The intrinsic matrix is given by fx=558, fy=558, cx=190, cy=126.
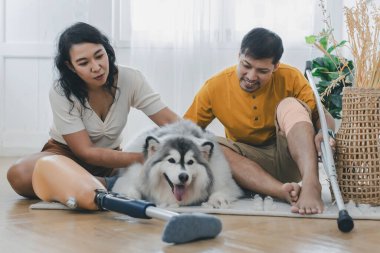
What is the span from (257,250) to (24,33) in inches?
140

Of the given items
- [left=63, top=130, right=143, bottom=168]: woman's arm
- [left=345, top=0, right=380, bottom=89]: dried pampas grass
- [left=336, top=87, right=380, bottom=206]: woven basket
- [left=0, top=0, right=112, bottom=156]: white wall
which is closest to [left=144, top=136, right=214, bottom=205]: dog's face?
[left=63, top=130, right=143, bottom=168]: woman's arm

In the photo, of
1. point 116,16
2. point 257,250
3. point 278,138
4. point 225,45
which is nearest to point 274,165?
point 278,138

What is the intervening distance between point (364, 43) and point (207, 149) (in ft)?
2.50

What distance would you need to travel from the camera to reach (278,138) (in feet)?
8.12

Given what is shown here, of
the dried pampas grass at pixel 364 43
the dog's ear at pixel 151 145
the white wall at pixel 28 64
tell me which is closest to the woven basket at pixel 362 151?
the dried pampas grass at pixel 364 43

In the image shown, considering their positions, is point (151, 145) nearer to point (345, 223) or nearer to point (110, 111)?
point (110, 111)

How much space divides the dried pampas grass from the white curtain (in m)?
2.04

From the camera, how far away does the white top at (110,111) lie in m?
2.38

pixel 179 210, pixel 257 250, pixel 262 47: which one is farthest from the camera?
pixel 262 47

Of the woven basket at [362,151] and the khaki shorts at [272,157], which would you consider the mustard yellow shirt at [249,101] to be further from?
the woven basket at [362,151]

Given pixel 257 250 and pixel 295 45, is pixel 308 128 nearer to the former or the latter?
pixel 257 250

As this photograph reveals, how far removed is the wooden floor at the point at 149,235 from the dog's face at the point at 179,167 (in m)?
0.22

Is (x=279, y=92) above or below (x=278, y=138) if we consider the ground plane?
above

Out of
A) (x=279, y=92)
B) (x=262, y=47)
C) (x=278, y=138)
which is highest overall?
(x=262, y=47)
